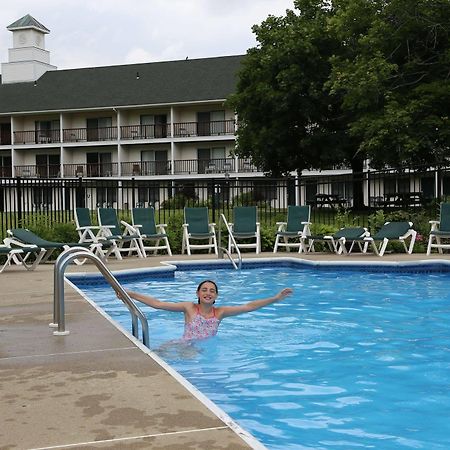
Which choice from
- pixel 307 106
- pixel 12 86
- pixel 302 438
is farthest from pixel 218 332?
pixel 12 86

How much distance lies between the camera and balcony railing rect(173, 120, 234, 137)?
4206 cm

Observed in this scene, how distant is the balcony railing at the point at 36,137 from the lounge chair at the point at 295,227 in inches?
1278

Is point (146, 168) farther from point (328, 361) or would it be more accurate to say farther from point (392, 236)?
point (328, 361)

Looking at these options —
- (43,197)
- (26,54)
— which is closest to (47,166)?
(26,54)

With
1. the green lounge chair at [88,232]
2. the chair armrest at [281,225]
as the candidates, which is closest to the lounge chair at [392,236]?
the chair armrest at [281,225]

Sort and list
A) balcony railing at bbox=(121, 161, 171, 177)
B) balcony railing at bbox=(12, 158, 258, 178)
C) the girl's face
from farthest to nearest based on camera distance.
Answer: balcony railing at bbox=(121, 161, 171, 177) < balcony railing at bbox=(12, 158, 258, 178) < the girl's face

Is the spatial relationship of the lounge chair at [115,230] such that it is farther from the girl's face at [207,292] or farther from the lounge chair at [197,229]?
the girl's face at [207,292]

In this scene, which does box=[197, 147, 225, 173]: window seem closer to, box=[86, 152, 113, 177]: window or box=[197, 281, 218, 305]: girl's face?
box=[86, 152, 113, 177]: window

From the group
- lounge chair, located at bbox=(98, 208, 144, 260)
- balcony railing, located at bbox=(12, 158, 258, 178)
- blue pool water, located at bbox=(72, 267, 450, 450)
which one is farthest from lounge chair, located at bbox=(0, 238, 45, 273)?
balcony railing, located at bbox=(12, 158, 258, 178)

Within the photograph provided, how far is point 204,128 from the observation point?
42688 mm

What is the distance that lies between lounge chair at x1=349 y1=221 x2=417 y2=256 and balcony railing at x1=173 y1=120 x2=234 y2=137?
92.1 feet

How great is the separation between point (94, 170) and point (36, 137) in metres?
4.90

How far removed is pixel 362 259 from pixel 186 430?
1053cm

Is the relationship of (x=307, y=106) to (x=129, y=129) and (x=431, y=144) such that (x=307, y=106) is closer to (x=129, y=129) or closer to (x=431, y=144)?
(x=431, y=144)
